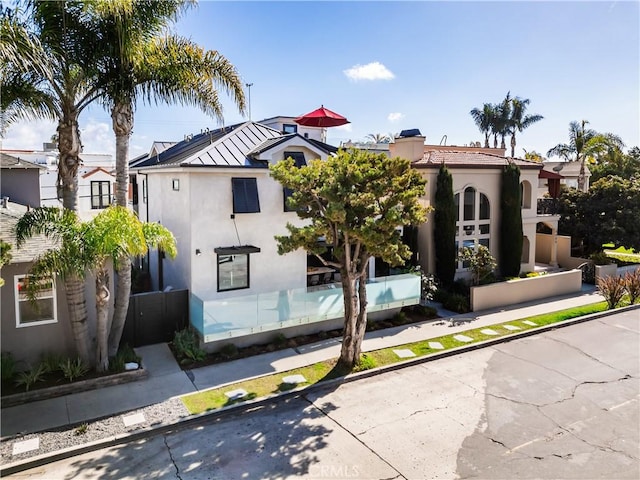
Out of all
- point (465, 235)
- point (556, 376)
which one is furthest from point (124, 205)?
point (465, 235)

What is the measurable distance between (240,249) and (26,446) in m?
7.61

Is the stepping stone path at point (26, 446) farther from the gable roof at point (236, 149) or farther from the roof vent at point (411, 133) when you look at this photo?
the roof vent at point (411, 133)

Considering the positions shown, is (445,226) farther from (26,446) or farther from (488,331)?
(26,446)

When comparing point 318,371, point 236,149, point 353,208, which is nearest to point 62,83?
point 236,149

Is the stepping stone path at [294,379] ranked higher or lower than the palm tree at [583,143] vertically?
lower

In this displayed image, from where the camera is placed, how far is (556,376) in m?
12.6

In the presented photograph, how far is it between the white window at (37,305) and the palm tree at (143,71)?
1509 mm

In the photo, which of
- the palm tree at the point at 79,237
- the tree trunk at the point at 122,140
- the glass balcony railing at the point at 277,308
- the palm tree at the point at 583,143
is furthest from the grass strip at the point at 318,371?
the palm tree at the point at 583,143

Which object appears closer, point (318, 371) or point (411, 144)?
point (318, 371)

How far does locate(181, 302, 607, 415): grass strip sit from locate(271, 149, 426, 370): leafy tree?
2.22 feet

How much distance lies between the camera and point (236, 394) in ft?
36.8

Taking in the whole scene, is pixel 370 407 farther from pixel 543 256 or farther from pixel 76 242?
pixel 543 256

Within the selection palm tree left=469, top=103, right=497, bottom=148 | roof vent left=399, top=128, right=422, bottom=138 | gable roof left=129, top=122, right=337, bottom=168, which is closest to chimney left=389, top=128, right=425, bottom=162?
roof vent left=399, top=128, right=422, bottom=138

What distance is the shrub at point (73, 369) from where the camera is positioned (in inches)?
442
